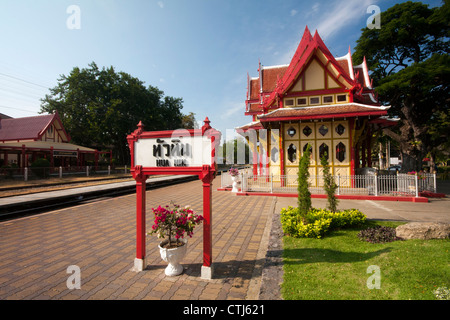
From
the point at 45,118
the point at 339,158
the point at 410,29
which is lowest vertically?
the point at 339,158

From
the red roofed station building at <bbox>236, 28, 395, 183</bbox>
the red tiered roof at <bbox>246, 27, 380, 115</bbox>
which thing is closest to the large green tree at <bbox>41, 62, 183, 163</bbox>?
the red tiered roof at <bbox>246, 27, 380, 115</bbox>

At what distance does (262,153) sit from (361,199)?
8.01 meters

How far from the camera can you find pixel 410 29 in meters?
19.0

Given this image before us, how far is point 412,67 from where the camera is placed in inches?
684

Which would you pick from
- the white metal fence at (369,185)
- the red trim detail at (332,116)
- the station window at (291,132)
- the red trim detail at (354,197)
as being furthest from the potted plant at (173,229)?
the station window at (291,132)

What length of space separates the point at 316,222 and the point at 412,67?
19.7 metres

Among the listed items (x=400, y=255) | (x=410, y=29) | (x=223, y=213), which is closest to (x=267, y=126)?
(x=223, y=213)

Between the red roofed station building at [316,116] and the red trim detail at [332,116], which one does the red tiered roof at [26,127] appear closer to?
the red roofed station building at [316,116]

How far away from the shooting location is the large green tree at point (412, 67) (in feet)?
56.7

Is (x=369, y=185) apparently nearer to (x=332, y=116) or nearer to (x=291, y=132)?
(x=332, y=116)

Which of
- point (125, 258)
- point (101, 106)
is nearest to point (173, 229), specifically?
point (125, 258)

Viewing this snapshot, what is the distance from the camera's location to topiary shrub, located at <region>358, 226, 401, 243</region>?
543cm

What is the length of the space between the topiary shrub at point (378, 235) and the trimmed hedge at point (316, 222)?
2.40 feet
